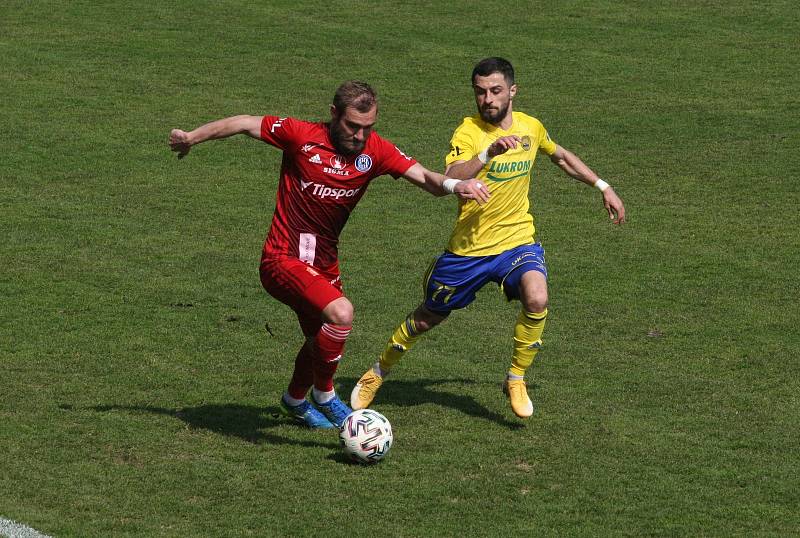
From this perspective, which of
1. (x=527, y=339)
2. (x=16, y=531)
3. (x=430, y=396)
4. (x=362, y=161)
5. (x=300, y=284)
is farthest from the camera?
(x=430, y=396)

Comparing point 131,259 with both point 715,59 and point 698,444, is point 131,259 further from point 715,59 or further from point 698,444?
point 715,59

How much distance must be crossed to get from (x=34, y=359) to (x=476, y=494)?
4.45 meters

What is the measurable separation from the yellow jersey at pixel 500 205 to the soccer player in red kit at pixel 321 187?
0.77 m

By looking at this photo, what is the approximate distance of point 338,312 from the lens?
29.3 ft

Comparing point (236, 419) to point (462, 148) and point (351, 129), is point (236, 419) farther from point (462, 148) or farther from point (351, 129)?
point (462, 148)

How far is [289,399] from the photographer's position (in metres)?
9.69

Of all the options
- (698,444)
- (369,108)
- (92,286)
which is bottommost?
(92,286)

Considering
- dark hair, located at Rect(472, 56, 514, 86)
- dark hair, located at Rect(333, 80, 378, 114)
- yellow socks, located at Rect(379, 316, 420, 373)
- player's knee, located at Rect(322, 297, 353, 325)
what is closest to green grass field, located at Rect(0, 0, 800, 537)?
yellow socks, located at Rect(379, 316, 420, 373)

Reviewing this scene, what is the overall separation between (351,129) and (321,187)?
47cm

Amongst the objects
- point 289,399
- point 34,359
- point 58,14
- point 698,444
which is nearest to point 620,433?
point 698,444

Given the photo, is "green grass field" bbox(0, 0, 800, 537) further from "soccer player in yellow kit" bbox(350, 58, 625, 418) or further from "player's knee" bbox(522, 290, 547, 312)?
"player's knee" bbox(522, 290, 547, 312)

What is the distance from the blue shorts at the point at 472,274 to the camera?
984 cm

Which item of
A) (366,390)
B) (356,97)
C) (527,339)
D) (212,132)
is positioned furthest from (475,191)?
(366,390)

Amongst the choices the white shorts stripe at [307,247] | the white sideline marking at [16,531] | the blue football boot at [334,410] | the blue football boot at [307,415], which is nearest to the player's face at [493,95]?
the white shorts stripe at [307,247]
